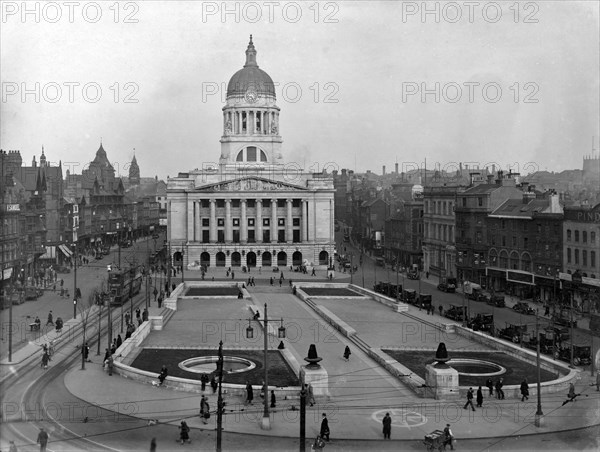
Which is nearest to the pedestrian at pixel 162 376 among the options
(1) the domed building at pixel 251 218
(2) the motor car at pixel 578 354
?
(2) the motor car at pixel 578 354

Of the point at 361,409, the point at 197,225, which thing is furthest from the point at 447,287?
the point at 361,409

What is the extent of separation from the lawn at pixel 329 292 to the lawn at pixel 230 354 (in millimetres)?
29249

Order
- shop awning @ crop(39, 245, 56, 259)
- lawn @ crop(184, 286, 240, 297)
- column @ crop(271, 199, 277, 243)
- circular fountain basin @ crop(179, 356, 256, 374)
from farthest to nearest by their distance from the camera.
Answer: column @ crop(271, 199, 277, 243) → shop awning @ crop(39, 245, 56, 259) → lawn @ crop(184, 286, 240, 297) → circular fountain basin @ crop(179, 356, 256, 374)

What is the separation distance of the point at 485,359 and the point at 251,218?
72.4 meters

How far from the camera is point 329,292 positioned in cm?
7581

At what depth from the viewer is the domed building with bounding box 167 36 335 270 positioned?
10994cm

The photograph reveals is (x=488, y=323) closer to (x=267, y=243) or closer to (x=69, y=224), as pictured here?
(x=267, y=243)

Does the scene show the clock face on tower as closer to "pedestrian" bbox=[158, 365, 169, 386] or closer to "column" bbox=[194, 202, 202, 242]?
"column" bbox=[194, 202, 202, 242]

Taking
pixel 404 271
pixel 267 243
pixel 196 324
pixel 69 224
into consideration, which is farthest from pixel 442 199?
pixel 69 224

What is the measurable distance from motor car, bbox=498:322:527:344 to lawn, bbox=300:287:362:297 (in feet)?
80.5

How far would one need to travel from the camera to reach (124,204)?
15150 cm

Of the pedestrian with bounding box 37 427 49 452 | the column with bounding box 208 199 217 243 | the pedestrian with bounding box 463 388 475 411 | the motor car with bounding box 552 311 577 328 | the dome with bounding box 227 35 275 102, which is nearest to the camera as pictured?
the pedestrian with bounding box 37 427 49 452

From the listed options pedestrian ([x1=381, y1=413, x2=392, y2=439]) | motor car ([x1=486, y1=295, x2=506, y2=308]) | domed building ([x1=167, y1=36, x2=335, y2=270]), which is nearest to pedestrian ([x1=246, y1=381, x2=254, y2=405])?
pedestrian ([x1=381, y1=413, x2=392, y2=439])

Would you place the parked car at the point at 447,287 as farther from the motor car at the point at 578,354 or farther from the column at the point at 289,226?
the column at the point at 289,226
